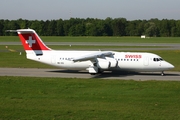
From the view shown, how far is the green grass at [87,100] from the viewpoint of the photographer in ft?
52.8

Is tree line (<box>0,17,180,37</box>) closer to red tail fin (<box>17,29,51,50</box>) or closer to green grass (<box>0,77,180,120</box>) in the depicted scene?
red tail fin (<box>17,29,51,50</box>)

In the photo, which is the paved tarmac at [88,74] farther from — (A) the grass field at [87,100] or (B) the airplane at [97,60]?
(A) the grass field at [87,100]

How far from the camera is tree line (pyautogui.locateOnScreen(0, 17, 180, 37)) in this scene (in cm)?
16155

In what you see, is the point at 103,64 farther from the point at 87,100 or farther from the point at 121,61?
the point at 87,100

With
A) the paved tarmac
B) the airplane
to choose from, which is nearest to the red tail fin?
the airplane

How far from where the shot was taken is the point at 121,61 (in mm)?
33562

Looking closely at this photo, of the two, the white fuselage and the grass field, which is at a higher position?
the white fuselage

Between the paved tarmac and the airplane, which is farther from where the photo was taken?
the airplane

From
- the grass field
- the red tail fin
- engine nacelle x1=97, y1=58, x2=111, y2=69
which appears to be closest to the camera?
the grass field

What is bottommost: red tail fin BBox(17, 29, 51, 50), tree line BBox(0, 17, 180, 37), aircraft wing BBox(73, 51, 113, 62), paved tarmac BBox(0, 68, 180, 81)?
paved tarmac BBox(0, 68, 180, 81)

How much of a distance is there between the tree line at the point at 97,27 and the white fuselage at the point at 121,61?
425 feet

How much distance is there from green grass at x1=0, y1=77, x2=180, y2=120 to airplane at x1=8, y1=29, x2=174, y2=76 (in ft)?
21.1

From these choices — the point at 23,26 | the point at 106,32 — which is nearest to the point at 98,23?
the point at 106,32

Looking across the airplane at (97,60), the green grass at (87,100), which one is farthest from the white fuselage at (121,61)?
the green grass at (87,100)
